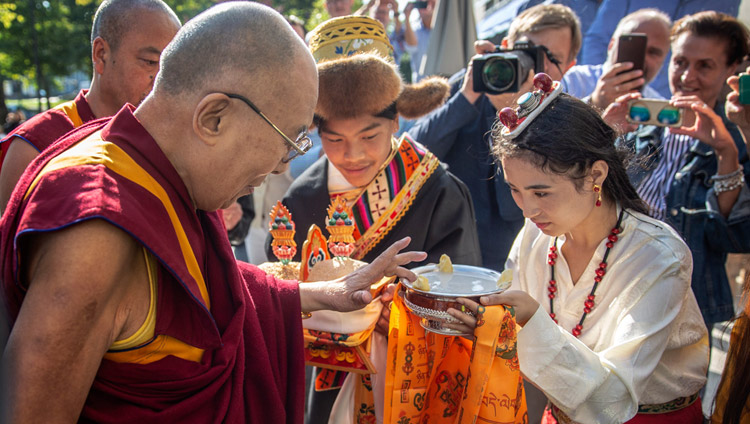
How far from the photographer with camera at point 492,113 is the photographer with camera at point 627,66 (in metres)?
0.29

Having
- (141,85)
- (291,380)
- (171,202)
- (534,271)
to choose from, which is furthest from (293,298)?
(141,85)

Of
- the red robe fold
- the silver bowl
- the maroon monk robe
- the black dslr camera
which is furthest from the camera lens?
the maroon monk robe

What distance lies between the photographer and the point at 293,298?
80.2 inches

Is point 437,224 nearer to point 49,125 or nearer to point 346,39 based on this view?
point 346,39

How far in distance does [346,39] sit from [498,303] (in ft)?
5.08

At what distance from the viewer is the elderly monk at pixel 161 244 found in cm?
126

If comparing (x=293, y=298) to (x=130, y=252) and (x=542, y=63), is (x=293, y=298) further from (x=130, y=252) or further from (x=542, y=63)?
(x=542, y=63)

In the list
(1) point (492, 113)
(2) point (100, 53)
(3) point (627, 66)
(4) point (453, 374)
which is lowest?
(4) point (453, 374)

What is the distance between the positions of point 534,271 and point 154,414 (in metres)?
1.61

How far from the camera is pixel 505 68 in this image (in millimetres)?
3047

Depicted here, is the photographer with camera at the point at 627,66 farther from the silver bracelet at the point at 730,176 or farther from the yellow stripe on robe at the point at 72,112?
the yellow stripe on robe at the point at 72,112

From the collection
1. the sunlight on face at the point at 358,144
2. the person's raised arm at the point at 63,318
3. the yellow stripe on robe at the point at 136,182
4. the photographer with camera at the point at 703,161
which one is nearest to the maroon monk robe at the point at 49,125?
the yellow stripe on robe at the point at 136,182

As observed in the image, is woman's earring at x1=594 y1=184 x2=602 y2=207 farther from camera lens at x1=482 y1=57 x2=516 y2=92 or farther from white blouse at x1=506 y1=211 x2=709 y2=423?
camera lens at x1=482 y1=57 x2=516 y2=92

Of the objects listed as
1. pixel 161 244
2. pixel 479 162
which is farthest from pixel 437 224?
pixel 161 244
